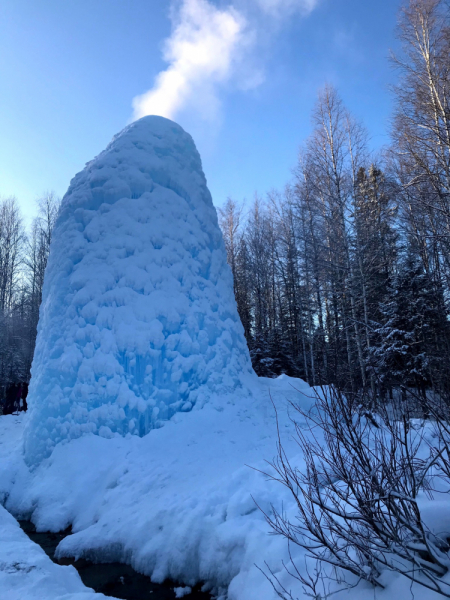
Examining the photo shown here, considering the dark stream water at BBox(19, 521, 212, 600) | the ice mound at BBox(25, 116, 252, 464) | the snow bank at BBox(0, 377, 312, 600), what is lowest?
the dark stream water at BBox(19, 521, 212, 600)

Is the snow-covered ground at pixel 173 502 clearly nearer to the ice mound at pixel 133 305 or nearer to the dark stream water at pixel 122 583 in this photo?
the dark stream water at pixel 122 583

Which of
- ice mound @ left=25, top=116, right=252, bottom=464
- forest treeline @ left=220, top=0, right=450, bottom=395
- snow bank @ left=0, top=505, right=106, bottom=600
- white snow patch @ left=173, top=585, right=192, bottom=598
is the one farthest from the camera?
forest treeline @ left=220, top=0, right=450, bottom=395

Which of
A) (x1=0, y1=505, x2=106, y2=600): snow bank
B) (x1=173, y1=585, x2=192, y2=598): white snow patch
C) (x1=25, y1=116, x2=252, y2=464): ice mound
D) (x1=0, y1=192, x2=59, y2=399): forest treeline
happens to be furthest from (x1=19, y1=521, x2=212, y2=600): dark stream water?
(x1=0, y1=192, x2=59, y2=399): forest treeline

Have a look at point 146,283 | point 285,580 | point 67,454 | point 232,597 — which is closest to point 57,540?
point 67,454

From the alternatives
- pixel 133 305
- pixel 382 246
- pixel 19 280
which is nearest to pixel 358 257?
pixel 382 246

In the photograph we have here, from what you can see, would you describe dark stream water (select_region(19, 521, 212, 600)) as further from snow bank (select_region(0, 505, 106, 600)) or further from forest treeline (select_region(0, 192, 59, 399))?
forest treeline (select_region(0, 192, 59, 399))

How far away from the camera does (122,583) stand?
12.4 ft

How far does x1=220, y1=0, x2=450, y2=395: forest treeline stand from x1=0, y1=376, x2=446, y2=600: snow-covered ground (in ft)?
7.00

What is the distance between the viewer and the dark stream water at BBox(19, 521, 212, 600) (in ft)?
11.7

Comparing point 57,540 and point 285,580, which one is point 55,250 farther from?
point 285,580

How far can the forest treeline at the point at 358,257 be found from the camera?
10.1 metres

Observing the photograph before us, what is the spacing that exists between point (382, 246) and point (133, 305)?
12.4 meters

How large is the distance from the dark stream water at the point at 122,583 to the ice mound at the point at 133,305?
204cm

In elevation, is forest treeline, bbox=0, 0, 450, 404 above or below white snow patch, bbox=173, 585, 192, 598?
above
